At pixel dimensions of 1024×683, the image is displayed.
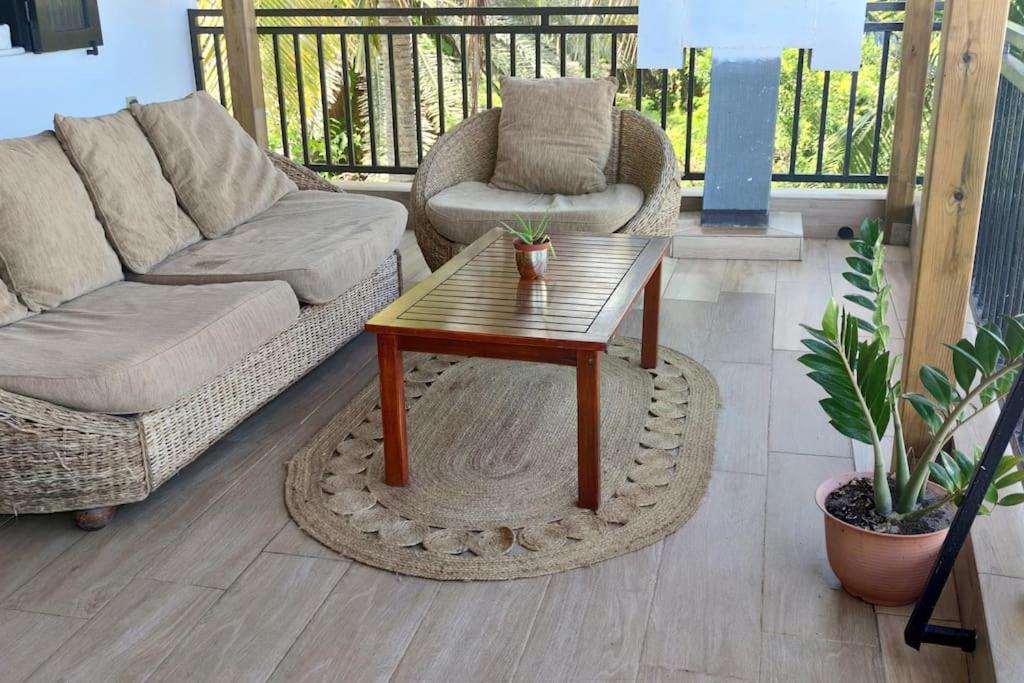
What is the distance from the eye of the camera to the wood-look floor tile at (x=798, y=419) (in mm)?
2848

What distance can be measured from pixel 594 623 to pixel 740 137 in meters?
3.26

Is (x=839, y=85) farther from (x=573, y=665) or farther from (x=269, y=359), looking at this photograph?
(x=573, y=665)

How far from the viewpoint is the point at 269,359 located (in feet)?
9.87

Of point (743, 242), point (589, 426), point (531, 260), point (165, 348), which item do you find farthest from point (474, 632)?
point (743, 242)

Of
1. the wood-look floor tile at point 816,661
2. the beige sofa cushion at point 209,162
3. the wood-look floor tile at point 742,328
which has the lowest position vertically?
the wood-look floor tile at point 816,661

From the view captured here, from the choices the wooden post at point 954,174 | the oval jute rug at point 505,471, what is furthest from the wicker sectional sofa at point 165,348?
the wooden post at point 954,174

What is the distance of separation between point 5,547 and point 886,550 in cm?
201

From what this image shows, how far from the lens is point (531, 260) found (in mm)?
2947

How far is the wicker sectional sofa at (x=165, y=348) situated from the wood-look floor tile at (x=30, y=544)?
6 centimetres

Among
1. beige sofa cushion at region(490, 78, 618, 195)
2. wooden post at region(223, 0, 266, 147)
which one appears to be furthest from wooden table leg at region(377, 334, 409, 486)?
wooden post at region(223, 0, 266, 147)

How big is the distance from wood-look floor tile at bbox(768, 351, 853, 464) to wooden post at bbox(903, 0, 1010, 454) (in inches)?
21.1

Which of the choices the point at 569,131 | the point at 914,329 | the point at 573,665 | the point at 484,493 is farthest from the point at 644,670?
the point at 569,131

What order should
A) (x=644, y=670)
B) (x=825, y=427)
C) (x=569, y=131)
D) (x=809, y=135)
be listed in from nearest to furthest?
(x=644, y=670), (x=825, y=427), (x=569, y=131), (x=809, y=135)

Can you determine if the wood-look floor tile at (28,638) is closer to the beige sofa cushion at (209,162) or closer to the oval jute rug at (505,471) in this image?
the oval jute rug at (505,471)
